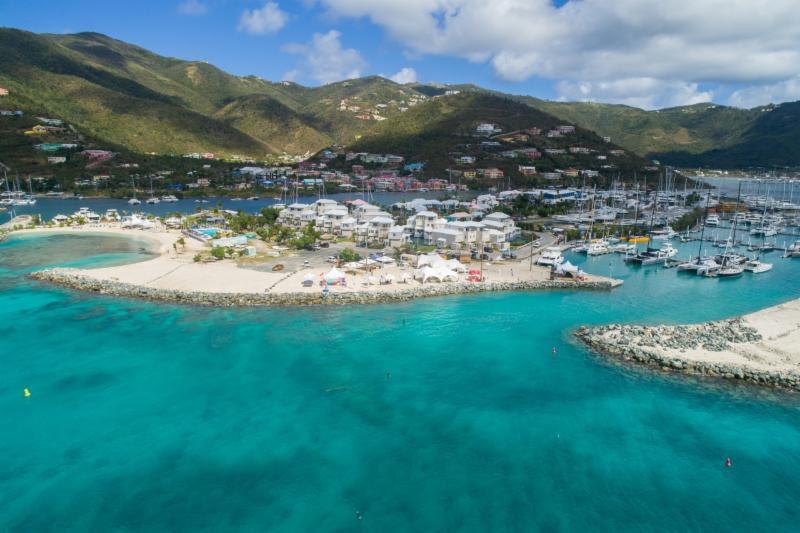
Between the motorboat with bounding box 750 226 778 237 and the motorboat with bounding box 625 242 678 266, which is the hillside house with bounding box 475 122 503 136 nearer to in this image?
the motorboat with bounding box 750 226 778 237

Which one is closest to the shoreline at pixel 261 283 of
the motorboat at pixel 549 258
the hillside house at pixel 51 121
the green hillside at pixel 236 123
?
the motorboat at pixel 549 258

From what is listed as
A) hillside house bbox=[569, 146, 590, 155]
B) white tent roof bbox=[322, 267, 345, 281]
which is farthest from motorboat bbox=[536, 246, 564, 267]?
hillside house bbox=[569, 146, 590, 155]

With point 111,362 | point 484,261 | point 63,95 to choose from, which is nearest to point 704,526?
point 111,362

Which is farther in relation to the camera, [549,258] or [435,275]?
[549,258]

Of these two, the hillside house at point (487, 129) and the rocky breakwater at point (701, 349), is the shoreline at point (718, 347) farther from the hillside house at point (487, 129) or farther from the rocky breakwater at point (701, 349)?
the hillside house at point (487, 129)

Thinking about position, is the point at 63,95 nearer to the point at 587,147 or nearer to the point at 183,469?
the point at 587,147

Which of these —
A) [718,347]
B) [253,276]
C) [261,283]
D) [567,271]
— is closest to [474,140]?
[567,271]

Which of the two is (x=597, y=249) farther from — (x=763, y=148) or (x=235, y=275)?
(x=763, y=148)
